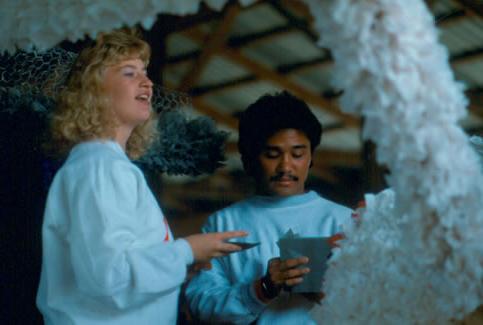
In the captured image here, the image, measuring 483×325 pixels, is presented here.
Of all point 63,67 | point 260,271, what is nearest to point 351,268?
point 260,271

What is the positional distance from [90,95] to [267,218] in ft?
1.43

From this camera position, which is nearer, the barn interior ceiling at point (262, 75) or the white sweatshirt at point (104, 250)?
the white sweatshirt at point (104, 250)

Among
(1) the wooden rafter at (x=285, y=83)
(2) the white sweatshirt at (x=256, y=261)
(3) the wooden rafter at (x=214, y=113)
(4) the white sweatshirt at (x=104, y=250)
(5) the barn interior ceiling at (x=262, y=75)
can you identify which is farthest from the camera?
(3) the wooden rafter at (x=214, y=113)

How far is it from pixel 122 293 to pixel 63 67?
0.55 m

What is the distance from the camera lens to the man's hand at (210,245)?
3.56ft

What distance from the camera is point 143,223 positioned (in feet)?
3.57

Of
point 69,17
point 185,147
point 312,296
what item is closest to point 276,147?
point 185,147

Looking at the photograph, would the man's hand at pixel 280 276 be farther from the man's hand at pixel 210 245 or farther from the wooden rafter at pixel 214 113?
the wooden rafter at pixel 214 113

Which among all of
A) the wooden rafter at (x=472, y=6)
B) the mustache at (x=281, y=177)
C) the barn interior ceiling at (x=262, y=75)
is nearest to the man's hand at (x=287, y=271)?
the mustache at (x=281, y=177)

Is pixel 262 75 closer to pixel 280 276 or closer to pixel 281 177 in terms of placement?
A: pixel 281 177

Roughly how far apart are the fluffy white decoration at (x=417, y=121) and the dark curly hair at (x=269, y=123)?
869 mm

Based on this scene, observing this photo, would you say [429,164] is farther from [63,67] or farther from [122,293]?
[63,67]

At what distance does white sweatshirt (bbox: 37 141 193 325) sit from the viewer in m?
0.98

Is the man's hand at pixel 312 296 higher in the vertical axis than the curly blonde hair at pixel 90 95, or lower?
lower
